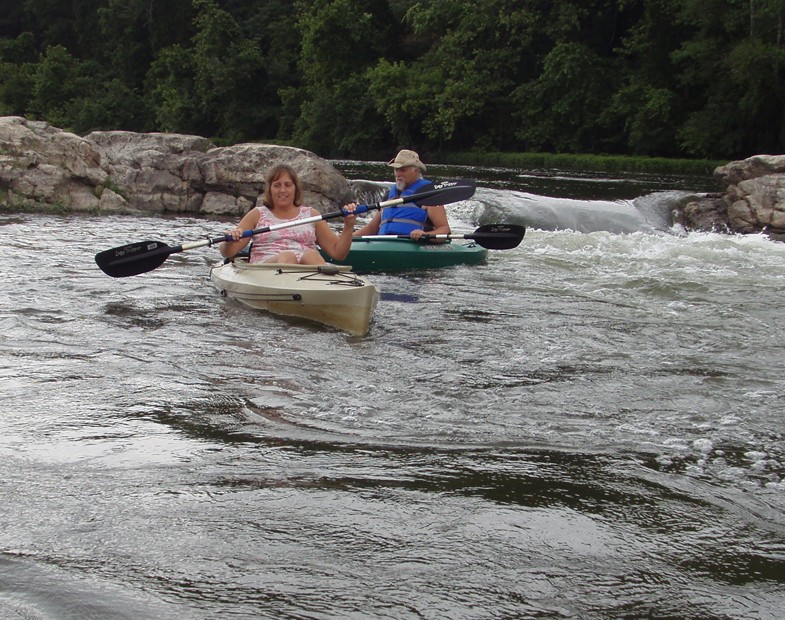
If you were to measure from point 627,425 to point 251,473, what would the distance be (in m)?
1.56

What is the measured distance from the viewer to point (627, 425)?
3.68 metres

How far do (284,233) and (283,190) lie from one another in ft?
1.03

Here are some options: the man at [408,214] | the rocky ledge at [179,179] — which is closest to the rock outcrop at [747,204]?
the rocky ledge at [179,179]

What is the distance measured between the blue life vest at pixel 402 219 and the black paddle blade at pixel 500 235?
2.05ft

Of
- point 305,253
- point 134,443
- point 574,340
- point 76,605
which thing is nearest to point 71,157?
point 305,253

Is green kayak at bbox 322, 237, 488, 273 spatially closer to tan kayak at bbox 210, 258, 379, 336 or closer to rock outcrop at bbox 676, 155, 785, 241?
tan kayak at bbox 210, 258, 379, 336

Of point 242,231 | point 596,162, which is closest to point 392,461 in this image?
Answer: point 242,231

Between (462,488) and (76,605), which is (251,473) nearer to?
(462,488)

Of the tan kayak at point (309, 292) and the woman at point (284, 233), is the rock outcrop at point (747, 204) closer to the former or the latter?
the woman at point (284, 233)

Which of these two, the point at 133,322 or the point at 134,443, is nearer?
the point at 134,443

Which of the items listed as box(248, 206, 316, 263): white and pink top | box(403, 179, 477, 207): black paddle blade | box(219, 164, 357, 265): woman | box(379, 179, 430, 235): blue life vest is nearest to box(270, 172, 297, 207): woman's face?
box(219, 164, 357, 265): woman

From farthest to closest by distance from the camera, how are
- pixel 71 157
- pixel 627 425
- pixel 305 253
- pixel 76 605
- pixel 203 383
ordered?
pixel 71 157 → pixel 305 253 → pixel 203 383 → pixel 627 425 → pixel 76 605

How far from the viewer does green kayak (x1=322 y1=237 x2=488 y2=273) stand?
827cm

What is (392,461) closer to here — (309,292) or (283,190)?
(309,292)
